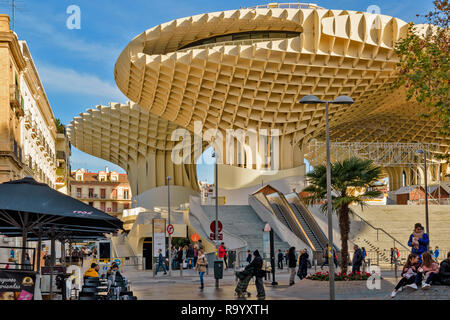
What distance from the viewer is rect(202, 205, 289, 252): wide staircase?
36125mm

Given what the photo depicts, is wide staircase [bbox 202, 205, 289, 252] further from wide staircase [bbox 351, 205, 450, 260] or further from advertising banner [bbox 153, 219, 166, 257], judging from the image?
advertising banner [bbox 153, 219, 166, 257]

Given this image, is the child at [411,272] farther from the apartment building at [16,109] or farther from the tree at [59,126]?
the tree at [59,126]

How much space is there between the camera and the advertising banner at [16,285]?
35.9ft

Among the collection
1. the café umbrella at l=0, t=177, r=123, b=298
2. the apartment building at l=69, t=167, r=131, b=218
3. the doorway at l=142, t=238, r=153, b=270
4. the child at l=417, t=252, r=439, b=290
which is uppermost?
the apartment building at l=69, t=167, r=131, b=218

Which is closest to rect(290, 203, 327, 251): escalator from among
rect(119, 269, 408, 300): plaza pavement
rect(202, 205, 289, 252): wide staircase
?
rect(202, 205, 289, 252): wide staircase

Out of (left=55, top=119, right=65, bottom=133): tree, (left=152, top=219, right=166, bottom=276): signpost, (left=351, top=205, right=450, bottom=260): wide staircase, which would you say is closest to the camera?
(left=152, top=219, right=166, bottom=276): signpost

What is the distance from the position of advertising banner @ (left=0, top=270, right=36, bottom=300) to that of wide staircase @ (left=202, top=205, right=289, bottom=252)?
2468cm

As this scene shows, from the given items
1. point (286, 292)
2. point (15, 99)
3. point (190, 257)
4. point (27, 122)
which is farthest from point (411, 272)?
point (27, 122)

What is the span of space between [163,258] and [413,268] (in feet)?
61.3

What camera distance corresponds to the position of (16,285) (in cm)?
1102

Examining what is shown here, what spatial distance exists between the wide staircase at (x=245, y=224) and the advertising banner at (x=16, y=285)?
24.7 meters

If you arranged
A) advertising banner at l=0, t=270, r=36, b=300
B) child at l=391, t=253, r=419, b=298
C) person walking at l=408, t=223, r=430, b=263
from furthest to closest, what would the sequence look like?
1. person walking at l=408, t=223, r=430, b=263
2. child at l=391, t=253, r=419, b=298
3. advertising banner at l=0, t=270, r=36, b=300
